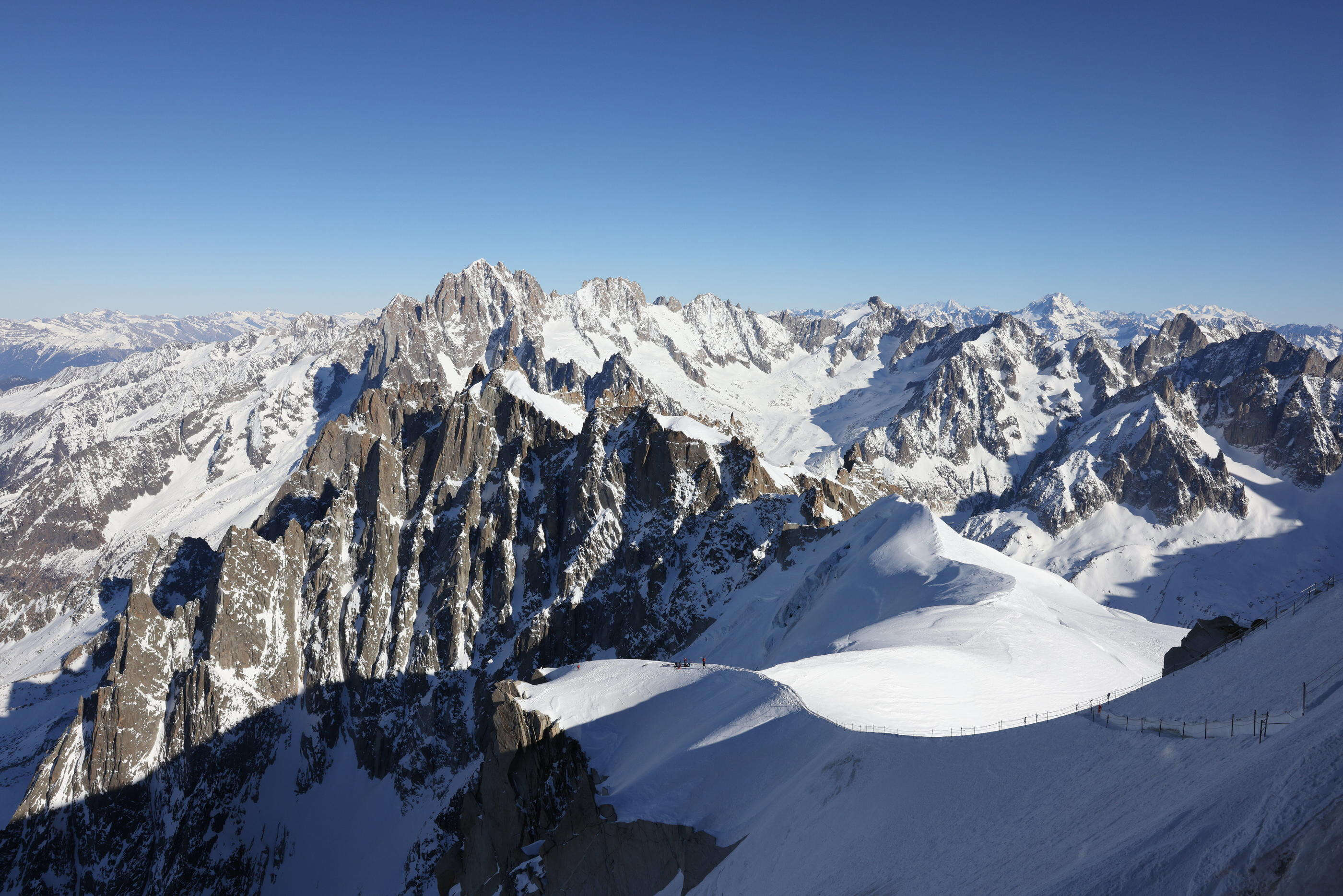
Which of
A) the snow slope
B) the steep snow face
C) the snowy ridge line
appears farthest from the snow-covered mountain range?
the snowy ridge line

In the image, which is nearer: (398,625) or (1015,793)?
(1015,793)

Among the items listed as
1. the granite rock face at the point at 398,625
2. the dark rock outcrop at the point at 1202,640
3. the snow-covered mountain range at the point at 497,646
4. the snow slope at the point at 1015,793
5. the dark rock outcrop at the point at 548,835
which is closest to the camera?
the snow slope at the point at 1015,793

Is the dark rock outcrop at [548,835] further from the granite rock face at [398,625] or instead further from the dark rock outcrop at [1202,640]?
the granite rock face at [398,625]

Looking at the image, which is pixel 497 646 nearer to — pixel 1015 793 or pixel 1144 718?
pixel 1015 793

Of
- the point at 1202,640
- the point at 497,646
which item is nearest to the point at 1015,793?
the point at 1202,640

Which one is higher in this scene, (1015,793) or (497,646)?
(1015,793)

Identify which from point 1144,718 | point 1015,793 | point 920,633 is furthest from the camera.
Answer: point 920,633

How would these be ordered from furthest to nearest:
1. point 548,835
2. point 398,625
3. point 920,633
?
1. point 398,625
2. point 920,633
3. point 548,835

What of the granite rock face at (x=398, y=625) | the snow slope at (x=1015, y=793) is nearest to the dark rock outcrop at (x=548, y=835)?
the snow slope at (x=1015, y=793)
